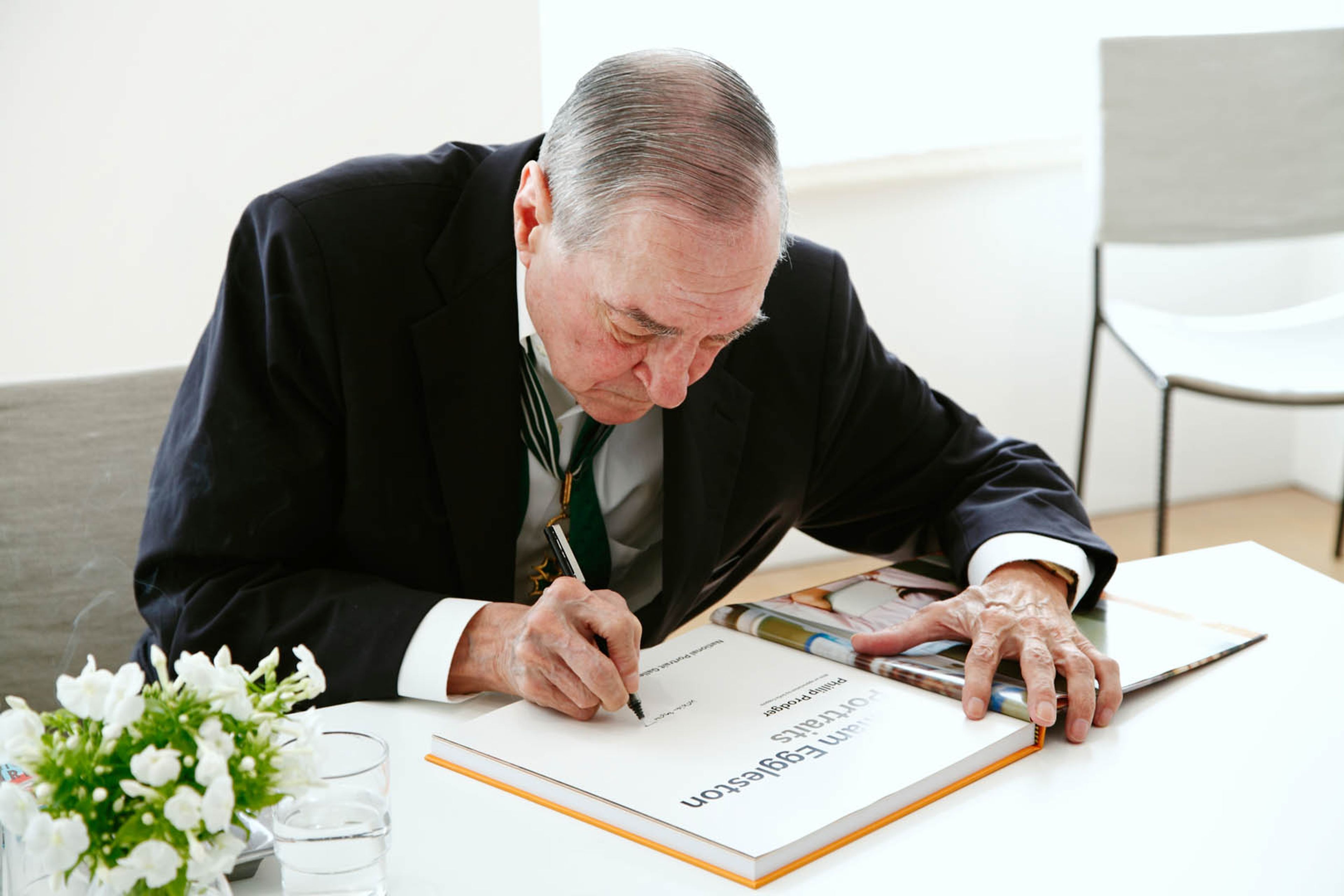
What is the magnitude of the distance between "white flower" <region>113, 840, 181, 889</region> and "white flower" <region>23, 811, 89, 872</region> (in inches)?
0.8

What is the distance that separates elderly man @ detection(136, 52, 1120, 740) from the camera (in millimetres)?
1126

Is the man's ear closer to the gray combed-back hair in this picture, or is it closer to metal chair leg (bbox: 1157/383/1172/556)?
the gray combed-back hair

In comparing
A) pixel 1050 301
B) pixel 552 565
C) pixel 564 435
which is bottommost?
pixel 1050 301

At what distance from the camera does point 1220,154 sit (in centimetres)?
316

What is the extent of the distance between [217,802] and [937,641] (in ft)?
2.45

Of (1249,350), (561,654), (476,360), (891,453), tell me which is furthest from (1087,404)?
(561,654)

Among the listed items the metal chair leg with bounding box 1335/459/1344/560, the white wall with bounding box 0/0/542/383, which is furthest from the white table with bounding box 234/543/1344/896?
the metal chair leg with bounding box 1335/459/1344/560

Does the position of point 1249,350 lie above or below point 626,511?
below

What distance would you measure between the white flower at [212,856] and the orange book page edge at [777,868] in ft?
0.95

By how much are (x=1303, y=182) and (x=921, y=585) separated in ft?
→ 7.64

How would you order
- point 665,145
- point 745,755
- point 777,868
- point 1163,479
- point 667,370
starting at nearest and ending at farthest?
point 777,868 < point 745,755 < point 665,145 < point 667,370 < point 1163,479

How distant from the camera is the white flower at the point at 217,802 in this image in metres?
0.64

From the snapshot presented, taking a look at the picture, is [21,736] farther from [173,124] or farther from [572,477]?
[173,124]

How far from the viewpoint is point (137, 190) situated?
264 cm
